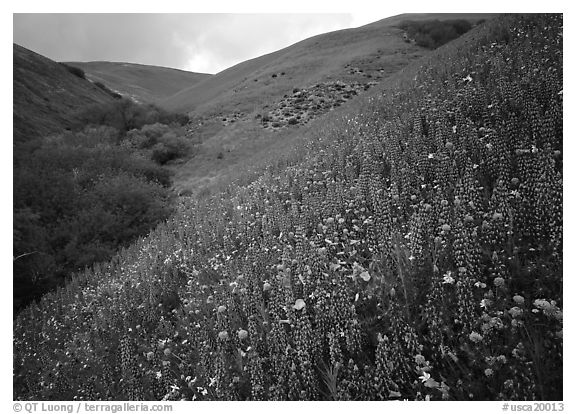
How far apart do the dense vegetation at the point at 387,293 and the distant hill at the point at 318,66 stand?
3001cm

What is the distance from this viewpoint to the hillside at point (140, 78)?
272 ft

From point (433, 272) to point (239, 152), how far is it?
80.7ft

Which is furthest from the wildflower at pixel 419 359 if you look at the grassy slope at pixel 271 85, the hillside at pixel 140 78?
the hillside at pixel 140 78

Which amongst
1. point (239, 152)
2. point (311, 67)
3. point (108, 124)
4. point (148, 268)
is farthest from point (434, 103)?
point (311, 67)

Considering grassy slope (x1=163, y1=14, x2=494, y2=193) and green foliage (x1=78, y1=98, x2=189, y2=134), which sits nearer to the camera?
grassy slope (x1=163, y1=14, x2=494, y2=193)

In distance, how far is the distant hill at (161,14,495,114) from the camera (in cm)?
3447

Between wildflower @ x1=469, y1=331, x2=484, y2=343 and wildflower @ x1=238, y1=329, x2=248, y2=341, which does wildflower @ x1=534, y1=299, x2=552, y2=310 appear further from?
wildflower @ x1=238, y1=329, x2=248, y2=341

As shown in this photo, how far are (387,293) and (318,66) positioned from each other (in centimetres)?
3995

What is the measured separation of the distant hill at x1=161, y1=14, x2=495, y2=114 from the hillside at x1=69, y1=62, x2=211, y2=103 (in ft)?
127

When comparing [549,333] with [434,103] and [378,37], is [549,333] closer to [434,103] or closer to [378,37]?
[434,103]

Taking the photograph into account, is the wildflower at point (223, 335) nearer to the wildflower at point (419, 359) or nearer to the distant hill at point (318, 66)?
the wildflower at point (419, 359)

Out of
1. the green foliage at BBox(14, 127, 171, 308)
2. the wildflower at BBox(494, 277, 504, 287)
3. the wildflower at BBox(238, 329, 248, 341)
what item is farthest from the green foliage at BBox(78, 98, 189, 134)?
the wildflower at BBox(494, 277, 504, 287)

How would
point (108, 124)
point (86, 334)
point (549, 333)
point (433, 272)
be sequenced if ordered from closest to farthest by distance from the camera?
point (549, 333), point (433, 272), point (86, 334), point (108, 124)

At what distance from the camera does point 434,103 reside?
628 centimetres
